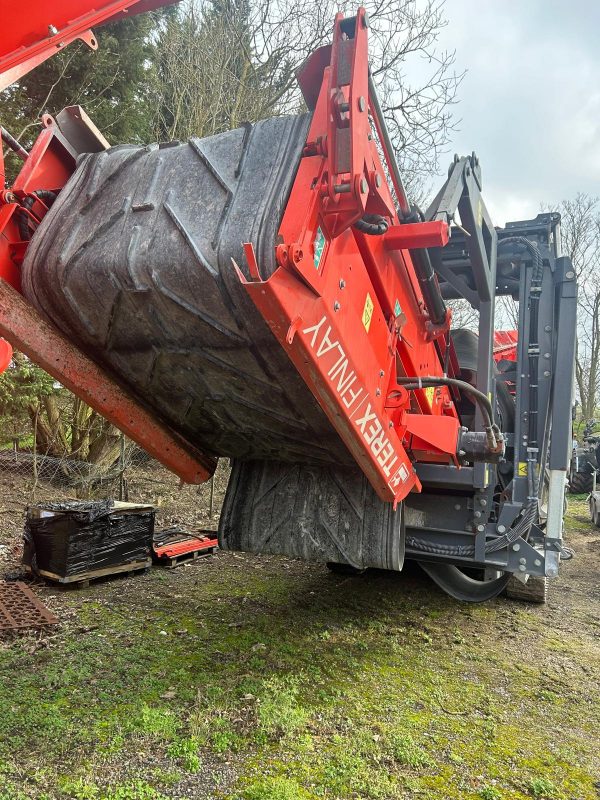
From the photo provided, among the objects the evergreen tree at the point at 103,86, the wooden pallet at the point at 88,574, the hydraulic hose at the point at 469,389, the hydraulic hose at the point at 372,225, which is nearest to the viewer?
the hydraulic hose at the point at 372,225

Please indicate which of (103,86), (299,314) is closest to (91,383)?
(299,314)

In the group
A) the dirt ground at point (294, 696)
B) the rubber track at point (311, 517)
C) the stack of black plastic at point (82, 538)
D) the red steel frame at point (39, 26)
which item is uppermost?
the red steel frame at point (39, 26)

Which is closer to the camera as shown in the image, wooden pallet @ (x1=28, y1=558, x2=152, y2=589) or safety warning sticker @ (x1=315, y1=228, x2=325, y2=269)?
safety warning sticker @ (x1=315, y1=228, x2=325, y2=269)

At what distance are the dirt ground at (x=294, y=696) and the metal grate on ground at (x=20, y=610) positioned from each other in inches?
4.4

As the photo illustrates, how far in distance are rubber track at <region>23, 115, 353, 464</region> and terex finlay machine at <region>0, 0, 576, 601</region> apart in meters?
0.01

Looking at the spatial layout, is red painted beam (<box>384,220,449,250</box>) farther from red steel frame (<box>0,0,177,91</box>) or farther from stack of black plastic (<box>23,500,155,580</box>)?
stack of black plastic (<box>23,500,155,580</box>)

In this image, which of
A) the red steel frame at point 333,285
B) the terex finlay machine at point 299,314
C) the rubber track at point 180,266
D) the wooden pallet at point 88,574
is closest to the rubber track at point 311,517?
the terex finlay machine at point 299,314

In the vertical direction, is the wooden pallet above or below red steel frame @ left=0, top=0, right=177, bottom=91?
below

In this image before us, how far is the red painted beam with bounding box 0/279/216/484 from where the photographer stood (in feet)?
9.27

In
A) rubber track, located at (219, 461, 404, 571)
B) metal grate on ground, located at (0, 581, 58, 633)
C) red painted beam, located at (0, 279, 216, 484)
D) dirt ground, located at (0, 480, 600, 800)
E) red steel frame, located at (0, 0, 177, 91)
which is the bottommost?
dirt ground, located at (0, 480, 600, 800)

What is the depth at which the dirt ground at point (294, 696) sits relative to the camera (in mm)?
2459

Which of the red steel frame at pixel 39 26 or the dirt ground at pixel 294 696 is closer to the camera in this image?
the red steel frame at pixel 39 26

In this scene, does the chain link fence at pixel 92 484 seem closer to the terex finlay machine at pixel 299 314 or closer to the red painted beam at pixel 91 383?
the red painted beam at pixel 91 383

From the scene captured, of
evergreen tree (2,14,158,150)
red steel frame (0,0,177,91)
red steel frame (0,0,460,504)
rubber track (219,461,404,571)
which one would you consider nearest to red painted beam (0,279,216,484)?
red steel frame (0,0,460,504)
